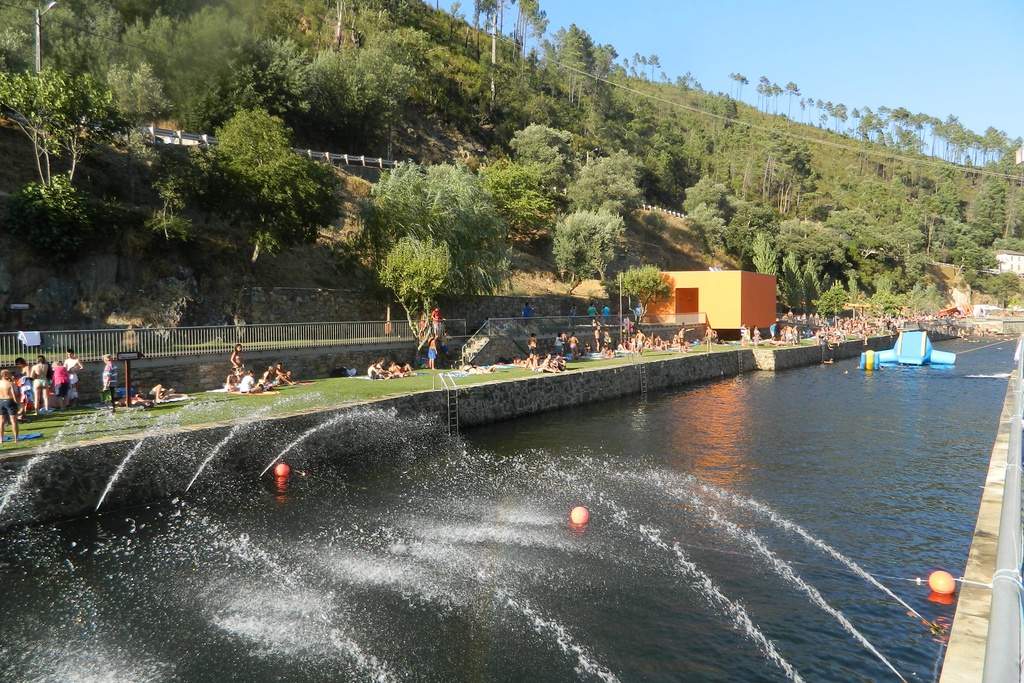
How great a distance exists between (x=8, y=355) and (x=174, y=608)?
44.4 feet

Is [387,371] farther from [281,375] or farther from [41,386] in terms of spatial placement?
[41,386]

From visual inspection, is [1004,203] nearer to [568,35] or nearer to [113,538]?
[568,35]

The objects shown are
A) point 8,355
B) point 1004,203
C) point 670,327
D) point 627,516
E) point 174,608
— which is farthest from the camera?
point 1004,203

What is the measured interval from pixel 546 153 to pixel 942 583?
2680 inches

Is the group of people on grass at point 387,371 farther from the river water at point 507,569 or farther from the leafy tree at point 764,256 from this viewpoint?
the leafy tree at point 764,256

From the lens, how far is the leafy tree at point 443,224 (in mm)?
36281

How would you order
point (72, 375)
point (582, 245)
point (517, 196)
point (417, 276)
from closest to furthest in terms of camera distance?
point (72, 375) < point (417, 276) < point (582, 245) < point (517, 196)

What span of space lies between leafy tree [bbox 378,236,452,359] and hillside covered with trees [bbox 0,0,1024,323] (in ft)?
0.42

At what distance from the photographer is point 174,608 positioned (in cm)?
1185

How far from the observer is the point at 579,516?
16219 mm

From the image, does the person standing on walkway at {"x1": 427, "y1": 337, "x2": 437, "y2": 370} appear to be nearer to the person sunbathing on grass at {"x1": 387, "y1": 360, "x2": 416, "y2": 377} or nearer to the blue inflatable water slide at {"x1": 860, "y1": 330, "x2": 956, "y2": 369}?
the person sunbathing on grass at {"x1": 387, "y1": 360, "x2": 416, "y2": 377}

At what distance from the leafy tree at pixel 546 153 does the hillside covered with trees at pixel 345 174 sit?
0.30m

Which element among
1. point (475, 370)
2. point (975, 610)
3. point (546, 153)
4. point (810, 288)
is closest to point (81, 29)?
point (475, 370)

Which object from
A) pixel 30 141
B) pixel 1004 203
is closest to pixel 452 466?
pixel 30 141
